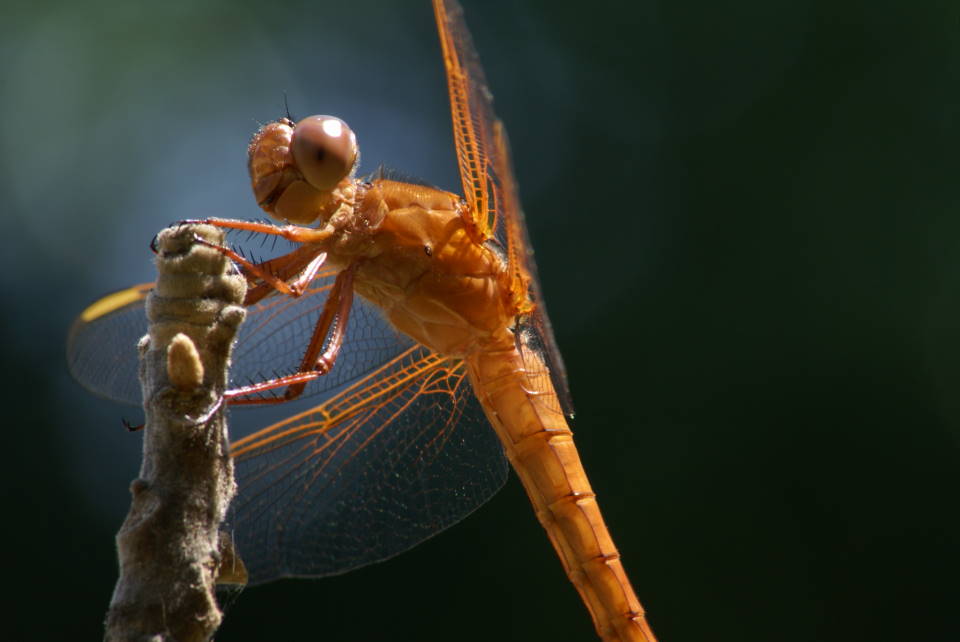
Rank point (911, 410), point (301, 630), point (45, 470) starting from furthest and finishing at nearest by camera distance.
A: point (45, 470), point (911, 410), point (301, 630)

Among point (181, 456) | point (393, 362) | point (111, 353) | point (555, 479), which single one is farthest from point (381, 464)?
point (181, 456)

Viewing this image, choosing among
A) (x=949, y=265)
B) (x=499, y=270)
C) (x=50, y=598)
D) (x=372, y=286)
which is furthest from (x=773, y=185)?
(x=50, y=598)

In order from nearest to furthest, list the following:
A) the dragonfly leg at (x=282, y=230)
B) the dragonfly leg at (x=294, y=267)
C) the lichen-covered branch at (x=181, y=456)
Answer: the lichen-covered branch at (x=181, y=456) → the dragonfly leg at (x=282, y=230) → the dragonfly leg at (x=294, y=267)

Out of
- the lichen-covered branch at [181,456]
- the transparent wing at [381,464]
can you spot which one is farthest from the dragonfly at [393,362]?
the lichen-covered branch at [181,456]

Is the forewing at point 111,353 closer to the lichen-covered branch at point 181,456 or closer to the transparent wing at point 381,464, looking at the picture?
the transparent wing at point 381,464

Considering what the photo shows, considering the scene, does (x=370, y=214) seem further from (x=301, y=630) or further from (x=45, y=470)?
(x=45, y=470)

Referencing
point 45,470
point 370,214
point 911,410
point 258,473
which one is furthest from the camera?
point 45,470

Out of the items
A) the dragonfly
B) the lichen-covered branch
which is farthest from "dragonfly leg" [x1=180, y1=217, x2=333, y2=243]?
the lichen-covered branch
